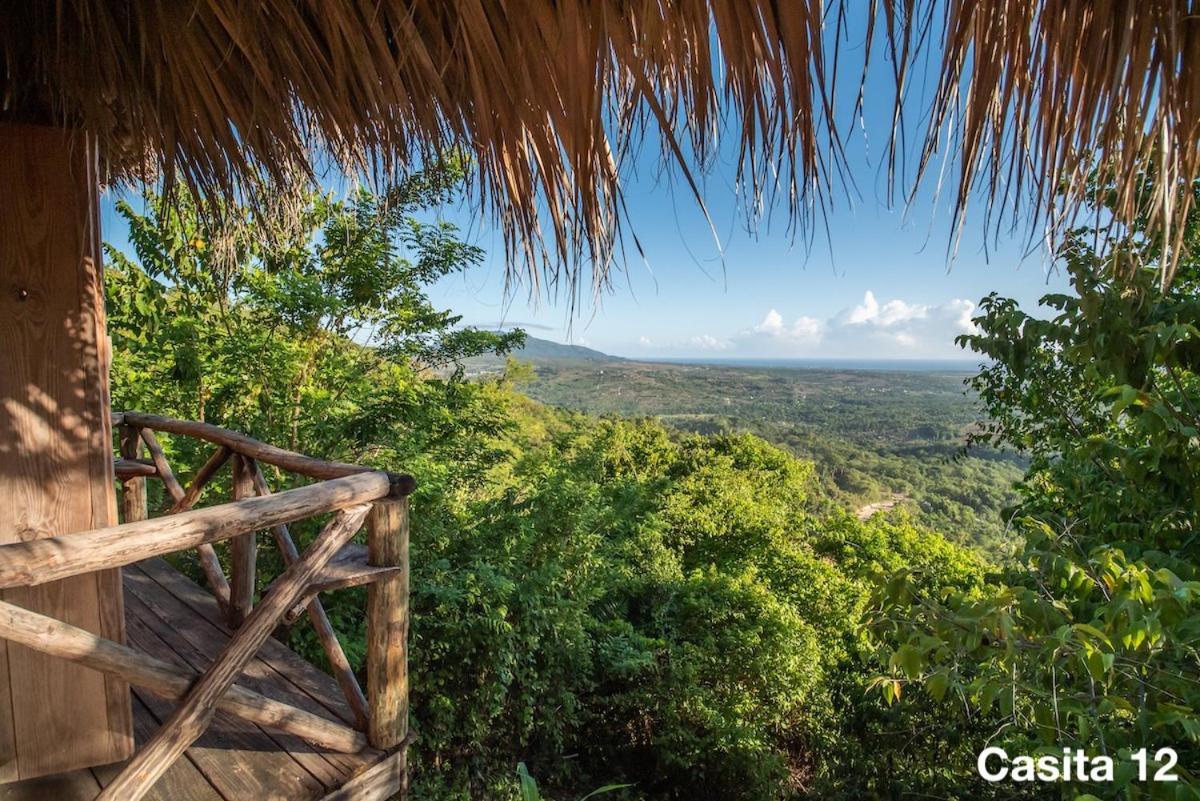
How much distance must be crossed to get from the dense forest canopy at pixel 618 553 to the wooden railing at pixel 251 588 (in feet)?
2.41

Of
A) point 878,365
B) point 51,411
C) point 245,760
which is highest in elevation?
point 878,365

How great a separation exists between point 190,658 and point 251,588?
283 mm

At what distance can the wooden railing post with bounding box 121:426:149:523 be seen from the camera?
2689 mm

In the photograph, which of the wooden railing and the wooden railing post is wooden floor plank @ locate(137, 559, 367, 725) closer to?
the wooden railing

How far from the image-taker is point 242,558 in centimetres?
210

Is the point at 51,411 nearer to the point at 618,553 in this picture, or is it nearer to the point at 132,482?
the point at 132,482

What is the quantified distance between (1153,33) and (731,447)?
49.0ft

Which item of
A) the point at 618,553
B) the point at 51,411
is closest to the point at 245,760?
the point at 51,411

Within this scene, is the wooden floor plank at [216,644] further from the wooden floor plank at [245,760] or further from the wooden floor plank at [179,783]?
the wooden floor plank at [179,783]

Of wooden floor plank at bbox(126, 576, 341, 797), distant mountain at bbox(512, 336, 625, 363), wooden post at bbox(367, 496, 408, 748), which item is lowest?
wooden floor plank at bbox(126, 576, 341, 797)

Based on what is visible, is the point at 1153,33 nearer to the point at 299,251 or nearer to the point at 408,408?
the point at 408,408

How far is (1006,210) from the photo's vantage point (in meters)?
0.84

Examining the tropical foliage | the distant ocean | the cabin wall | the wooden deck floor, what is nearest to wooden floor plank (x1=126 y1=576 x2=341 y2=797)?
the wooden deck floor

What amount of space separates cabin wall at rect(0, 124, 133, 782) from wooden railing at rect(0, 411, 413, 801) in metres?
0.17
